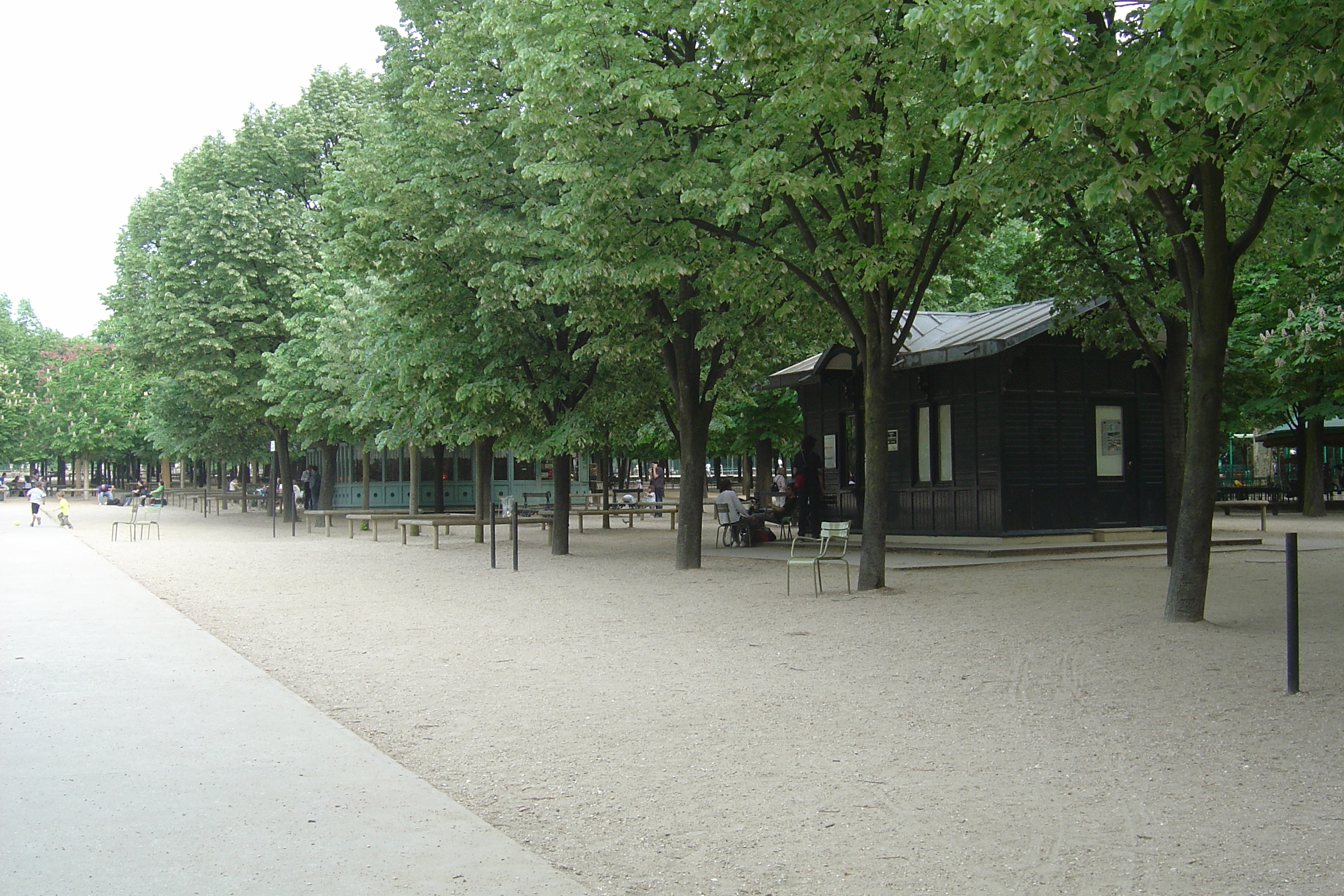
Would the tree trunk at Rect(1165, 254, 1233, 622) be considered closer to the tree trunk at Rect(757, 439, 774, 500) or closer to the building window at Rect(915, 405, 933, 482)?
the building window at Rect(915, 405, 933, 482)

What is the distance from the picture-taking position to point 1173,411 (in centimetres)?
1642

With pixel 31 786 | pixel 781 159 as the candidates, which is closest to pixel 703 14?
pixel 781 159

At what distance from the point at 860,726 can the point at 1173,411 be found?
11.6m

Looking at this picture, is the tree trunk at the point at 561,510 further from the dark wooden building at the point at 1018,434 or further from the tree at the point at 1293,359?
the tree at the point at 1293,359

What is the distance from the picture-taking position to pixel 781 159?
12.3 m

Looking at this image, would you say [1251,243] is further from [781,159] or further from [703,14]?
[703,14]

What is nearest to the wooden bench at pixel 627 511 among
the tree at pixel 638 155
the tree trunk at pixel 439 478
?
the tree trunk at pixel 439 478

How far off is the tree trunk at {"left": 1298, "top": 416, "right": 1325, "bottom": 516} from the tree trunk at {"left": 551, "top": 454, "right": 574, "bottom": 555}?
78.9 ft

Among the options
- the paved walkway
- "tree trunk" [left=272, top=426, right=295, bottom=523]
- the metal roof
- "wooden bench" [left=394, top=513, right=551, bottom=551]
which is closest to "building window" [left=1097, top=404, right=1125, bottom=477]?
the metal roof

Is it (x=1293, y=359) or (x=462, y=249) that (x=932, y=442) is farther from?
(x=1293, y=359)

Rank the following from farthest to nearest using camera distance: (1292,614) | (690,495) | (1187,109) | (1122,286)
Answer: (690,495) < (1122,286) < (1187,109) < (1292,614)

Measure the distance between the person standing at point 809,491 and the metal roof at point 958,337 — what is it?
2098 millimetres

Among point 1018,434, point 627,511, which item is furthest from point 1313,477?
point 627,511

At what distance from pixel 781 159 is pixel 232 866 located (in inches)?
382
